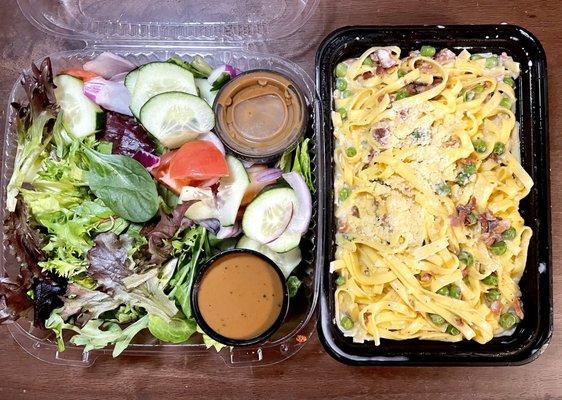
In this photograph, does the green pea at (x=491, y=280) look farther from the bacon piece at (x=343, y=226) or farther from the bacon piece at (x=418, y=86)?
the bacon piece at (x=418, y=86)

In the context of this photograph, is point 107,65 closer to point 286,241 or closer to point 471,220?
point 286,241

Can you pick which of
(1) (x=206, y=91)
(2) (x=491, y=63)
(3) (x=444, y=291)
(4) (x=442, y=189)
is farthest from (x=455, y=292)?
(1) (x=206, y=91)

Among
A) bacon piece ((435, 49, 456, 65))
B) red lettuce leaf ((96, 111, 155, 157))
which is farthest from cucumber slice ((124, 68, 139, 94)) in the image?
bacon piece ((435, 49, 456, 65))

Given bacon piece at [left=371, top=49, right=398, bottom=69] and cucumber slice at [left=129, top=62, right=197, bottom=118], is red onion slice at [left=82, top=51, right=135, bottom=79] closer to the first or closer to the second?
cucumber slice at [left=129, top=62, right=197, bottom=118]

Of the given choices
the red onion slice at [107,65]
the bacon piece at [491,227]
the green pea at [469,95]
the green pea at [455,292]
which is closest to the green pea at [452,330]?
the green pea at [455,292]

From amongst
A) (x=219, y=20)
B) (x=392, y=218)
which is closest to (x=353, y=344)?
(x=392, y=218)

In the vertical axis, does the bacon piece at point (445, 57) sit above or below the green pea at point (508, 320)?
above

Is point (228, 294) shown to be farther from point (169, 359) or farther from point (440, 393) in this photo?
point (440, 393)
